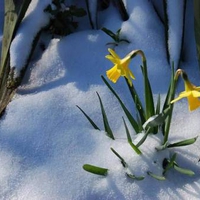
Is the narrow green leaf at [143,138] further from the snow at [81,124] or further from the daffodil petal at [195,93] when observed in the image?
the daffodil petal at [195,93]

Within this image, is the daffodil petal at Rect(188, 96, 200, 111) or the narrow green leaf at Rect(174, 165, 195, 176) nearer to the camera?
the daffodil petal at Rect(188, 96, 200, 111)

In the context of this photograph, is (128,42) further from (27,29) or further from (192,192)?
(192,192)

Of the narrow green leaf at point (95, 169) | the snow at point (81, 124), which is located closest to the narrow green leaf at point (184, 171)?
the snow at point (81, 124)

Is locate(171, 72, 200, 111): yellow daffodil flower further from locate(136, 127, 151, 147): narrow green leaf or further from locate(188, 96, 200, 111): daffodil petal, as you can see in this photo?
locate(136, 127, 151, 147): narrow green leaf

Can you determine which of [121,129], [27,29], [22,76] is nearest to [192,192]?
[121,129]

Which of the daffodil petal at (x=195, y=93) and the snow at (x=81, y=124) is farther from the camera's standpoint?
the snow at (x=81, y=124)

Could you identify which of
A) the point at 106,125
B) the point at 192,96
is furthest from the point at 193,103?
the point at 106,125

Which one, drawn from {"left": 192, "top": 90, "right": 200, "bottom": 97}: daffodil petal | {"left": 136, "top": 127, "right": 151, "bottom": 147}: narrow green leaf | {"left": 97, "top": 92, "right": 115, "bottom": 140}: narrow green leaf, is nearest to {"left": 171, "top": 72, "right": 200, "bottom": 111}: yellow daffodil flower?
{"left": 192, "top": 90, "right": 200, "bottom": 97}: daffodil petal

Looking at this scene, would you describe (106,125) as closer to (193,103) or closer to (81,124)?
(81,124)

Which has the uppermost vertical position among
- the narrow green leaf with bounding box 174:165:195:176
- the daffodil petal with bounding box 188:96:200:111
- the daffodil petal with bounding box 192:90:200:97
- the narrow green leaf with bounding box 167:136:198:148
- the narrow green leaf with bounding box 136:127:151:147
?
the daffodil petal with bounding box 192:90:200:97
